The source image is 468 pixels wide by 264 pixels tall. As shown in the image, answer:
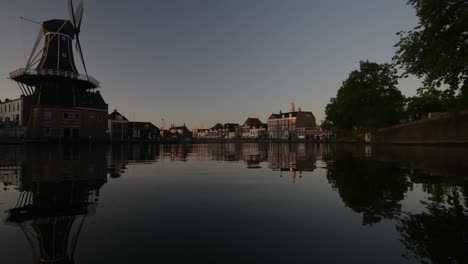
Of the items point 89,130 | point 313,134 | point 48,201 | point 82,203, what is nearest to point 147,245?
point 82,203

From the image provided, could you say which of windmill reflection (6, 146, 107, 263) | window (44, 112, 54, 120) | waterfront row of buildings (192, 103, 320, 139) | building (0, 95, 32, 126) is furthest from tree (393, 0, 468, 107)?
waterfront row of buildings (192, 103, 320, 139)

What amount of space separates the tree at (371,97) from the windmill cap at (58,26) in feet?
220

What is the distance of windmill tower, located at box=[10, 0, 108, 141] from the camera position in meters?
59.4

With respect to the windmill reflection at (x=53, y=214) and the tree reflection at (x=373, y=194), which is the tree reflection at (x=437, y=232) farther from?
the windmill reflection at (x=53, y=214)

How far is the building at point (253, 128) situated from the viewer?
177413 millimetres

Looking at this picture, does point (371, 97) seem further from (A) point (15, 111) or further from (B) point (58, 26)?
(A) point (15, 111)

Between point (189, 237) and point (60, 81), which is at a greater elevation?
point (60, 81)

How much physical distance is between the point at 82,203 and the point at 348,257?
→ 6.87 meters

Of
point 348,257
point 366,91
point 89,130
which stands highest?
point 366,91

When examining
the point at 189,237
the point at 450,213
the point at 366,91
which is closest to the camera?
the point at 189,237

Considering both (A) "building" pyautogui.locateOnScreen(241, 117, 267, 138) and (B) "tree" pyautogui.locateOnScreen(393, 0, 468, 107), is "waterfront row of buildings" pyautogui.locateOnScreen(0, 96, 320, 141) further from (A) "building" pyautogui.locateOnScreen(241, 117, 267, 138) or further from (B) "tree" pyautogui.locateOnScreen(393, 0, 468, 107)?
(B) "tree" pyautogui.locateOnScreen(393, 0, 468, 107)

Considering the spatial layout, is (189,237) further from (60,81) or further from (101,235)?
(60,81)

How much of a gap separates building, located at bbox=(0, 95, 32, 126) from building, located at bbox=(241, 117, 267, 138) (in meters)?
122

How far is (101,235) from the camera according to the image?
541 cm
